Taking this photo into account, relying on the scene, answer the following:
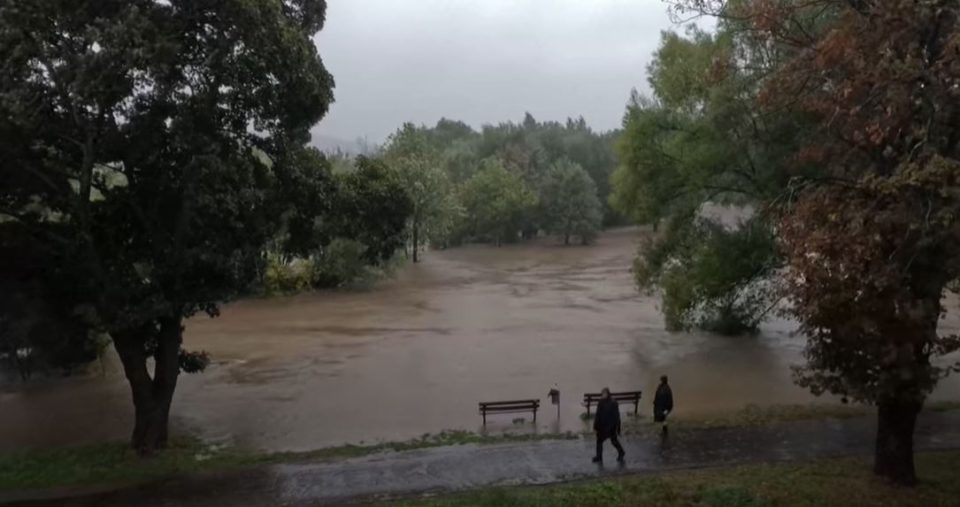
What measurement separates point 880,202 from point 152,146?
11968 millimetres

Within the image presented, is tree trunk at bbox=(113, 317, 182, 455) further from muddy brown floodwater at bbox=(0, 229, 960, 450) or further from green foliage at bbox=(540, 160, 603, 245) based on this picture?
green foliage at bbox=(540, 160, 603, 245)

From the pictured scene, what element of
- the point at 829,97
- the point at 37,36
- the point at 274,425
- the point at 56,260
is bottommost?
the point at 274,425

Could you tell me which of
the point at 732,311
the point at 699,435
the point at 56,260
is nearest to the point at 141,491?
the point at 56,260

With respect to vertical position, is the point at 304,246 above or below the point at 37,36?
below

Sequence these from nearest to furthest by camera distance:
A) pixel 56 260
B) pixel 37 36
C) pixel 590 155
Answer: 1. pixel 37 36
2. pixel 56 260
3. pixel 590 155

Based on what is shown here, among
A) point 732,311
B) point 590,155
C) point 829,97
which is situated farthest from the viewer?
point 590,155

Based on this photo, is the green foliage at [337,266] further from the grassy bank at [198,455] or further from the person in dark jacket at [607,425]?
the person in dark jacket at [607,425]

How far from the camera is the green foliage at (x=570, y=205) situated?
79.7 metres

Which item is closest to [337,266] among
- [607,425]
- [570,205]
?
[570,205]

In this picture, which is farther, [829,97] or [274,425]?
[274,425]

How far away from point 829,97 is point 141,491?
12.5m

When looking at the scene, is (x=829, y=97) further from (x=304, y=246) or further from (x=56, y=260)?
(x=56, y=260)

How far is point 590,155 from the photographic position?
100750 millimetres

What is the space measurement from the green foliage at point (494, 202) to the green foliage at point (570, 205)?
196cm
